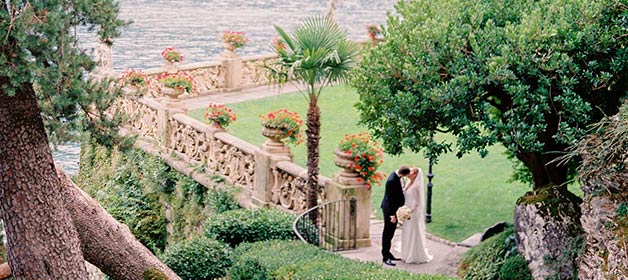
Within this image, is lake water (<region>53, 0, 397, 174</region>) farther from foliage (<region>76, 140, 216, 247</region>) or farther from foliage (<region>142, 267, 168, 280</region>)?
foliage (<region>142, 267, 168, 280</region>)

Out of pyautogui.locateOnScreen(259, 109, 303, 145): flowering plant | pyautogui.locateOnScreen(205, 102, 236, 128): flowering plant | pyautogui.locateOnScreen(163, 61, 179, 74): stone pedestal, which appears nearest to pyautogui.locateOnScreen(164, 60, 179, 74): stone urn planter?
pyautogui.locateOnScreen(163, 61, 179, 74): stone pedestal

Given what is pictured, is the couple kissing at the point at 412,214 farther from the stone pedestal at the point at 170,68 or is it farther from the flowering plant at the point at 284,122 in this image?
the stone pedestal at the point at 170,68

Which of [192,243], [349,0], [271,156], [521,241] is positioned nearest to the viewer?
[521,241]

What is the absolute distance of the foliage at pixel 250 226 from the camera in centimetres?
1538

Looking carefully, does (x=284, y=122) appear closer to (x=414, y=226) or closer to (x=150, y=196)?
(x=414, y=226)

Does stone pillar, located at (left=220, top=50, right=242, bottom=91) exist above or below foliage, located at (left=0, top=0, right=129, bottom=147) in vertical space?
below

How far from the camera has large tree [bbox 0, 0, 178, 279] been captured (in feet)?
28.0

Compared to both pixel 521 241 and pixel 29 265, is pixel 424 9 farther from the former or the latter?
pixel 29 265

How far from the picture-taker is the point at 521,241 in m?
13.3

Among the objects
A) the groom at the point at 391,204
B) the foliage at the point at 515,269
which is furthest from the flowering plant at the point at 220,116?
the foliage at the point at 515,269

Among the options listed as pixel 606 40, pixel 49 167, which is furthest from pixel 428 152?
pixel 49 167

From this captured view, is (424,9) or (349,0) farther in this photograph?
(349,0)

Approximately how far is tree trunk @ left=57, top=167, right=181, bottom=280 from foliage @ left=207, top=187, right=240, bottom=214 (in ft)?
16.0

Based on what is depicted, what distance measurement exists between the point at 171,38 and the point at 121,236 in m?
30.2
